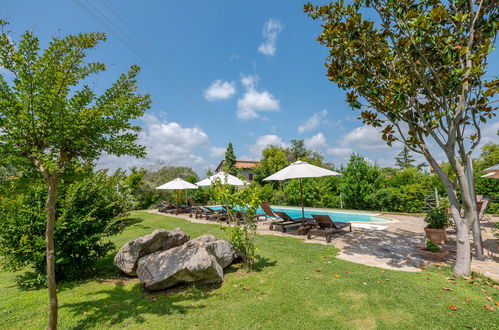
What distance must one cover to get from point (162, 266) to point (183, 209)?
1278 cm

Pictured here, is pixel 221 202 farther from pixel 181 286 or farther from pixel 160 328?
pixel 160 328

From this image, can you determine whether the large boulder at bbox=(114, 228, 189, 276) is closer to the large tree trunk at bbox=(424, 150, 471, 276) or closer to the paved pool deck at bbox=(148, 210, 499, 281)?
the paved pool deck at bbox=(148, 210, 499, 281)

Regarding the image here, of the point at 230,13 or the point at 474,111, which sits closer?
the point at 474,111

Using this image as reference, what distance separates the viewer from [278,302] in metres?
3.61

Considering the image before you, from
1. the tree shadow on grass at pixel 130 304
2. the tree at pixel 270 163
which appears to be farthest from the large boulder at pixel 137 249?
the tree at pixel 270 163

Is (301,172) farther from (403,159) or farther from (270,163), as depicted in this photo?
(403,159)

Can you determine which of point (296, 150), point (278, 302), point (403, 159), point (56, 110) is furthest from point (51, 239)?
point (403, 159)

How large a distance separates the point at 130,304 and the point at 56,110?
3187mm

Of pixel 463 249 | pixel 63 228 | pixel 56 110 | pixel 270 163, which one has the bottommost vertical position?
pixel 463 249

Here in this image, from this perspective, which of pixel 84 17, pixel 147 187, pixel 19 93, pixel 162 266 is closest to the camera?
pixel 19 93

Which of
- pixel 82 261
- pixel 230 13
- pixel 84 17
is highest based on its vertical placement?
pixel 230 13

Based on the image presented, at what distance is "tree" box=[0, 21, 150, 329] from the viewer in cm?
239

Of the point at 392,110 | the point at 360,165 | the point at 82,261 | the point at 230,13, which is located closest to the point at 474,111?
the point at 392,110

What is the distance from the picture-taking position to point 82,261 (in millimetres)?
4867
